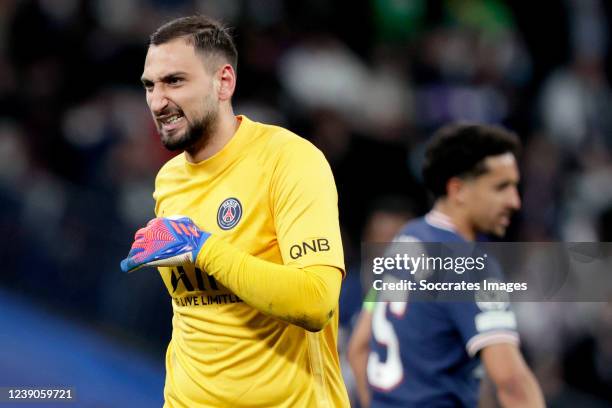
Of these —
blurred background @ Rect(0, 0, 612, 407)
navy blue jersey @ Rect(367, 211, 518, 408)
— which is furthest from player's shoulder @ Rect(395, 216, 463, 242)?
blurred background @ Rect(0, 0, 612, 407)

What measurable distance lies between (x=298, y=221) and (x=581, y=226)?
6620 mm

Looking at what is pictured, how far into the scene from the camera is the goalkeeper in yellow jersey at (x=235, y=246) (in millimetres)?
2887

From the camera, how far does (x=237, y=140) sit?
329 cm

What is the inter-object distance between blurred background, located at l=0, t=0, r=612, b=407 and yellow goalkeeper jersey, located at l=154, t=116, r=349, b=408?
2.69 metres

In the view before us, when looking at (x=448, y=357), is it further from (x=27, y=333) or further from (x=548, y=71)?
(x=548, y=71)

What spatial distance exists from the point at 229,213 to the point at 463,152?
192 centimetres

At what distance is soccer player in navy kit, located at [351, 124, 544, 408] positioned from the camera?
4043mm

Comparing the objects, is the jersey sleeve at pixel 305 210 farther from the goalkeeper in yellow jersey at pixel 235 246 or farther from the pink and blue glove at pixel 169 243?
the pink and blue glove at pixel 169 243

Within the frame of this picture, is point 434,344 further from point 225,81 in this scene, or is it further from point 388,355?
point 225,81

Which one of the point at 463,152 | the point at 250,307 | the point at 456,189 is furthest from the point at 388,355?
the point at 250,307

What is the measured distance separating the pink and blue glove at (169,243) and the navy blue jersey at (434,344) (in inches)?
61.7

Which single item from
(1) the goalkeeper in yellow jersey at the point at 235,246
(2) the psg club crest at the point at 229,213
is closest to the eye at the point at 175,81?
→ (1) the goalkeeper in yellow jersey at the point at 235,246

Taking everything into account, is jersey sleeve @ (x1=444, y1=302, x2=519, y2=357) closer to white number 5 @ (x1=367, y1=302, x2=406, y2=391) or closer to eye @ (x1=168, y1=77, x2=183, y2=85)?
white number 5 @ (x1=367, y1=302, x2=406, y2=391)

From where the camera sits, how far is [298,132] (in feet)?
28.2
